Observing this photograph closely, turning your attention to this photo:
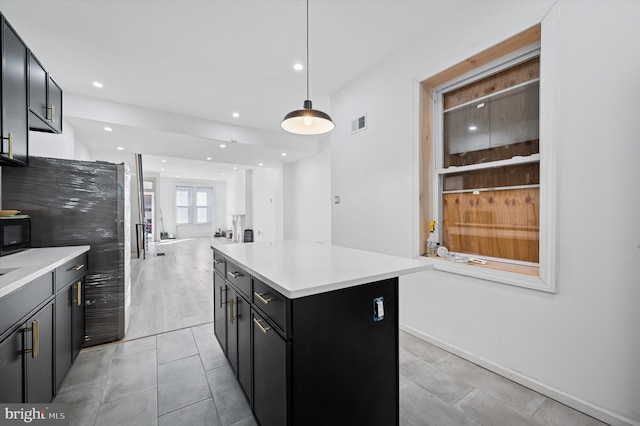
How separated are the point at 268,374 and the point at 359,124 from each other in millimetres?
2859

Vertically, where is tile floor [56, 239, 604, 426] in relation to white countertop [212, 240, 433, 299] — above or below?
below

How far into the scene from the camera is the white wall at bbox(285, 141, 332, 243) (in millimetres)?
6043

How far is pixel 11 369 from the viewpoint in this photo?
1.22 meters

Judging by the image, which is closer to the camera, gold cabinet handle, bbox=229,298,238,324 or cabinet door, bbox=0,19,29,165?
cabinet door, bbox=0,19,29,165

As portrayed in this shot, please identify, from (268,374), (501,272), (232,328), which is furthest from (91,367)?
(501,272)

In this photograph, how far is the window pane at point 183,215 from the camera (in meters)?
12.2

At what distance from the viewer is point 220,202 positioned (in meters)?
13.2

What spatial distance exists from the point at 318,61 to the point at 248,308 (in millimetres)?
2767

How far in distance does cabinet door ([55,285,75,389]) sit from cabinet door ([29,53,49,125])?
4.59 ft

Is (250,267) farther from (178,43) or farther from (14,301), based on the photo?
(178,43)

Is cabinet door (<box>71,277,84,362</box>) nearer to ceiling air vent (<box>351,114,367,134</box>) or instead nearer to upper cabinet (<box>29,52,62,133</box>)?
upper cabinet (<box>29,52,62,133</box>)

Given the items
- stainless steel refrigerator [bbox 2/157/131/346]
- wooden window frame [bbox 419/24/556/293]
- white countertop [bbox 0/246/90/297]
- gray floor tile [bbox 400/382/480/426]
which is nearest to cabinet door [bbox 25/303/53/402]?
white countertop [bbox 0/246/90/297]

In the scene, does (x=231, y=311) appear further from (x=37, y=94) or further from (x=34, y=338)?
(x=37, y=94)

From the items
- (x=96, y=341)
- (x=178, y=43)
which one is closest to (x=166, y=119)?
(x=178, y=43)
